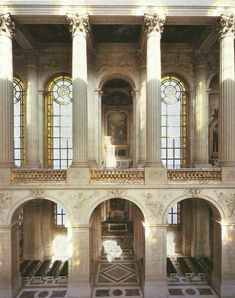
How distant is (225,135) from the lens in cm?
1459

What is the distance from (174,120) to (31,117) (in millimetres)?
10309

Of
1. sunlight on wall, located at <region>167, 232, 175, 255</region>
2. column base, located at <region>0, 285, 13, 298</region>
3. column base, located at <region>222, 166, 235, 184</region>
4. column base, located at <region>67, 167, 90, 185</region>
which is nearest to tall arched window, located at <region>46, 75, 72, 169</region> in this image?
column base, located at <region>67, 167, 90, 185</region>

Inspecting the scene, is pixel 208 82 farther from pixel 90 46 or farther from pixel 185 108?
pixel 90 46

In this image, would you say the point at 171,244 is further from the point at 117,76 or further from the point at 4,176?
the point at 4,176

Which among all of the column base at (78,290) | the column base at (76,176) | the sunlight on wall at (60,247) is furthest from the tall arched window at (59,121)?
the column base at (78,290)

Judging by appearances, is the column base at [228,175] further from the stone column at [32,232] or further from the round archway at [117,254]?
the stone column at [32,232]

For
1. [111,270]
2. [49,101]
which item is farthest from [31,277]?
[49,101]

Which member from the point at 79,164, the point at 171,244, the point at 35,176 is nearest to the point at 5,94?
the point at 35,176

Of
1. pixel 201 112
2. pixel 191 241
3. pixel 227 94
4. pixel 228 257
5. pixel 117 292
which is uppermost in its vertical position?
pixel 227 94

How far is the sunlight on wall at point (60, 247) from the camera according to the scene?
2049 cm

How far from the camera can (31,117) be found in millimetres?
19109

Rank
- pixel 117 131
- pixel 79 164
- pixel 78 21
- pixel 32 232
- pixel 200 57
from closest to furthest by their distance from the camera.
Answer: pixel 78 21 → pixel 79 164 → pixel 200 57 → pixel 32 232 → pixel 117 131

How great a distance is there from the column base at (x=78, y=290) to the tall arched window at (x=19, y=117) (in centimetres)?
975

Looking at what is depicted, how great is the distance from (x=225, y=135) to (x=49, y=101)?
12381 mm
